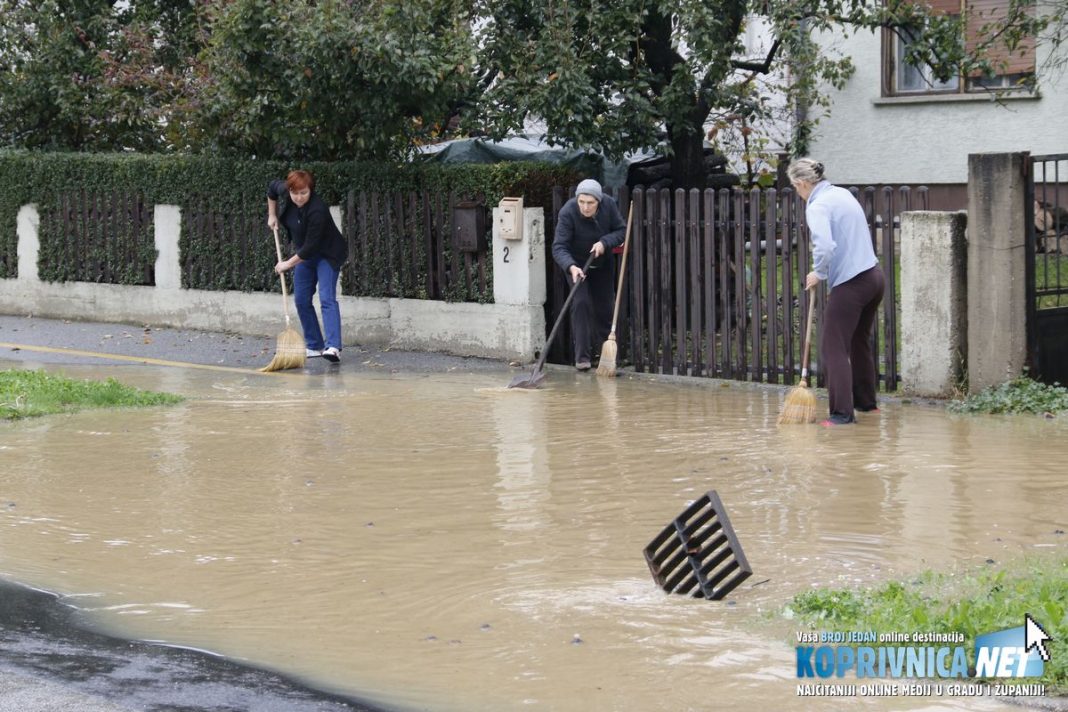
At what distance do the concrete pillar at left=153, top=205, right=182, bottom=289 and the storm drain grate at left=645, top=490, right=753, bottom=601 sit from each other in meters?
11.1

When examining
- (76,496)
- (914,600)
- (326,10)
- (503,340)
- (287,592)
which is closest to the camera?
(914,600)

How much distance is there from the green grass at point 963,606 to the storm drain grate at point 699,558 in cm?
31

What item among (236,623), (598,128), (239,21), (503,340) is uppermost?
(239,21)

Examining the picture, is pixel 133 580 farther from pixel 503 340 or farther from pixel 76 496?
pixel 503 340

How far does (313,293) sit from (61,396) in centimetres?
340

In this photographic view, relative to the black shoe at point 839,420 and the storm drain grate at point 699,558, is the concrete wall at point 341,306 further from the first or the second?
the storm drain grate at point 699,558

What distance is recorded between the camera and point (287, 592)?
6.78 m

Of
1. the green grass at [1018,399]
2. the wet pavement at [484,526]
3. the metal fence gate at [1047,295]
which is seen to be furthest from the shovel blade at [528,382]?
the metal fence gate at [1047,295]

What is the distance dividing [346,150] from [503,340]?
9.74 ft

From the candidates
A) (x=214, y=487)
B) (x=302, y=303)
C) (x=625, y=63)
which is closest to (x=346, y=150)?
(x=302, y=303)

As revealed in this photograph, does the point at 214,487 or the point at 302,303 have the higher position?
the point at 302,303

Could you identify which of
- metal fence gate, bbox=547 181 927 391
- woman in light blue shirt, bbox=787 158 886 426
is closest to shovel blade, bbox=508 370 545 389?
metal fence gate, bbox=547 181 927 391

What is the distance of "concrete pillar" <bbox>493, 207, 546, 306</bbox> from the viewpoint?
13812 mm

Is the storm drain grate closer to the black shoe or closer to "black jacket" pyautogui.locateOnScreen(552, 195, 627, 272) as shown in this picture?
the black shoe
